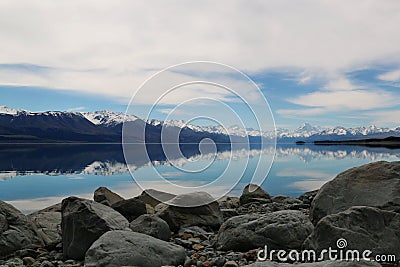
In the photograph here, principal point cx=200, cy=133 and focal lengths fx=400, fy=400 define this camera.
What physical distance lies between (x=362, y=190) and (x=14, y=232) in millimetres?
8655

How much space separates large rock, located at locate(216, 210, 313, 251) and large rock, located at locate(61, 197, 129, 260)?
255cm

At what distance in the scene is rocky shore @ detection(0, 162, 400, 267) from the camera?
7.34 metres

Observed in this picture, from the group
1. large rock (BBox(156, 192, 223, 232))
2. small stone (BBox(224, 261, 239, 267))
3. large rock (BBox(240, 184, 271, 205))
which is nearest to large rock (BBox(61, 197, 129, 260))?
large rock (BBox(156, 192, 223, 232))

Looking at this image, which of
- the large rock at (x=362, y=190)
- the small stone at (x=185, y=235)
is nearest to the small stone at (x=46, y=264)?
the small stone at (x=185, y=235)

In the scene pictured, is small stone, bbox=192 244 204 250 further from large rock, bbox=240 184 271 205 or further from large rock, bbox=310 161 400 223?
large rock, bbox=240 184 271 205

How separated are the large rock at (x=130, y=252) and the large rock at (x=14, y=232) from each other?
3.43 meters

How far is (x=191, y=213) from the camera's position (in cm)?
1220

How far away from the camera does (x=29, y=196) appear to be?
27.3m

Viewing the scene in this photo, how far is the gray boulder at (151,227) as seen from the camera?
32.4ft

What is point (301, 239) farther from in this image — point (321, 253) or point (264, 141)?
point (264, 141)

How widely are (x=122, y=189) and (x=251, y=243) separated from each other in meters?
22.8

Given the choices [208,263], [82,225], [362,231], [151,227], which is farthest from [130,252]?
[362,231]

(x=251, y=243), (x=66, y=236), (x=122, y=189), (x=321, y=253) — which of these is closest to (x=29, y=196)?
(x=122, y=189)

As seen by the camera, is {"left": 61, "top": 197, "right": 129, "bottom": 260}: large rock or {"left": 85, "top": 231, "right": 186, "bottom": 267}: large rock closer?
{"left": 85, "top": 231, "right": 186, "bottom": 267}: large rock
